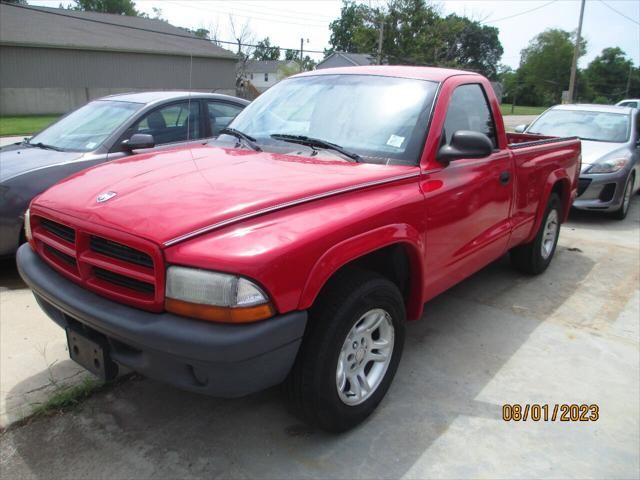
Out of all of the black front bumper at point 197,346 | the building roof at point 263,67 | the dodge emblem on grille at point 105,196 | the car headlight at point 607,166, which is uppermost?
the building roof at point 263,67

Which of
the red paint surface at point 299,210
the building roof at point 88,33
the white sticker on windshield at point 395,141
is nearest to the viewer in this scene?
the red paint surface at point 299,210

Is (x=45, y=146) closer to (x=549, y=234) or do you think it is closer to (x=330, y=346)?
(x=330, y=346)

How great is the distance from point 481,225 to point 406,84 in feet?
3.48

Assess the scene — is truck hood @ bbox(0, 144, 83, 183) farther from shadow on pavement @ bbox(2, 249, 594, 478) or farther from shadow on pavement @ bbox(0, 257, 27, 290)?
A: shadow on pavement @ bbox(2, 249, 594, 478)

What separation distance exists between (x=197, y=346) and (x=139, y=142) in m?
3.40

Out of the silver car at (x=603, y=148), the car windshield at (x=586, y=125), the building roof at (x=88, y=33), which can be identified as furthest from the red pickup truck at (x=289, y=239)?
the building roof at (x=88, y=33)

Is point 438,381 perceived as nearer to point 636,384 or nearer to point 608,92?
point 636,384

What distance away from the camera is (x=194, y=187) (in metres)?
2.39

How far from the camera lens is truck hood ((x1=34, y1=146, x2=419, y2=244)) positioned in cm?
211

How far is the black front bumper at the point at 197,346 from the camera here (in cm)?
189

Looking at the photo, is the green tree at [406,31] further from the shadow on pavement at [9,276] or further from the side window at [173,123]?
the shadow on pavement at [9,276]
